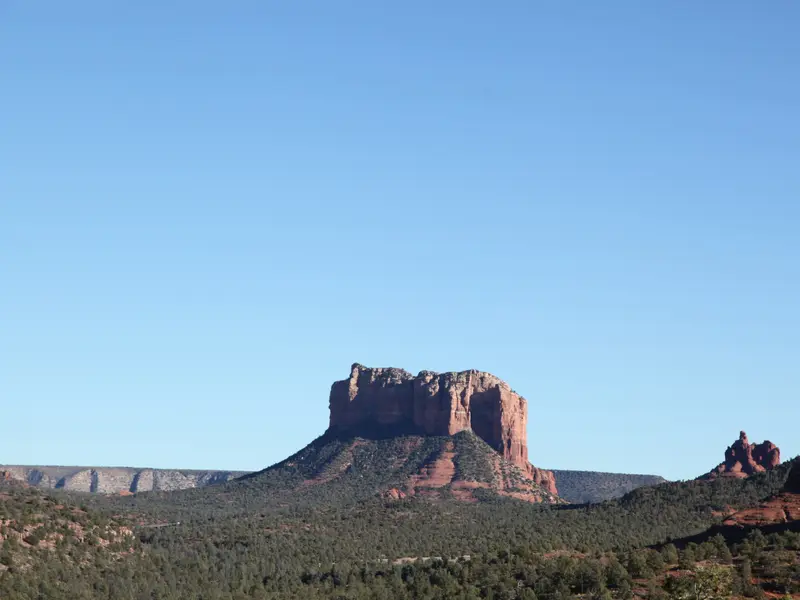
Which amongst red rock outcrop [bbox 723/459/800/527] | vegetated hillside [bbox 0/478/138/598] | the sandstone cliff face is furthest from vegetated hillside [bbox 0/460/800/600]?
the sandstone cliff face

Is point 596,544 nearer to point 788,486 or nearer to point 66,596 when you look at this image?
point 788,486

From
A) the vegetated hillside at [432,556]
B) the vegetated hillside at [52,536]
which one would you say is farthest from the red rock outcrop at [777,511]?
the vegetated hillside at [52,536]

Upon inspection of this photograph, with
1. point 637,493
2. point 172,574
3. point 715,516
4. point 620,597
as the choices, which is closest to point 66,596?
point 172,574

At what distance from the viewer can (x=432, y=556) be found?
470 feet

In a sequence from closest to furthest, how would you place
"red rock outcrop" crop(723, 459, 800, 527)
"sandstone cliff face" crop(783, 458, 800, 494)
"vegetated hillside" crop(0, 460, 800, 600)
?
"vegetated hillside" crop(0, 460, 800, 600), "red rock outcrop" crop(723, 459, 800, 527), "sandstone cliff face" crop(783, 458, 800, 494)

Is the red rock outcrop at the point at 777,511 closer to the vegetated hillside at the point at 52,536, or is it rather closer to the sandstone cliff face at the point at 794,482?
the sandstone cliff face at the point at 794,482

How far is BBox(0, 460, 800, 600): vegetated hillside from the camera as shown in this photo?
102 m

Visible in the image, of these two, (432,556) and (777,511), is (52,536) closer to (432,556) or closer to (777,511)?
(432,556)

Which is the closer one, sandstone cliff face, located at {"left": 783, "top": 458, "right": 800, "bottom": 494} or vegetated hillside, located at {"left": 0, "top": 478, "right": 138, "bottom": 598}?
vegetated hillside, located at {"left": 0, "top": 478, "right": 138, "bottom": 598}

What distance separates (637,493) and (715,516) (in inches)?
974

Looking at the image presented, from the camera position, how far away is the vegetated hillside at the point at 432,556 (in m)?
102

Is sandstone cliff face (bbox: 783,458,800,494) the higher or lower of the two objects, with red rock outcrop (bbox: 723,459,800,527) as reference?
higher

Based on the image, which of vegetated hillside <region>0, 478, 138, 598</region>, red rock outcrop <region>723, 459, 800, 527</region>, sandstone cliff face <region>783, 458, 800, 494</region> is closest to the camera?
red rock outcrop <region>723, 459, 800, 527</region>

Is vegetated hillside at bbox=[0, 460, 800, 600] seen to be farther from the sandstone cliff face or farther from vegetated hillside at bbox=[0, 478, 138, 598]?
the sandstone cliff face
